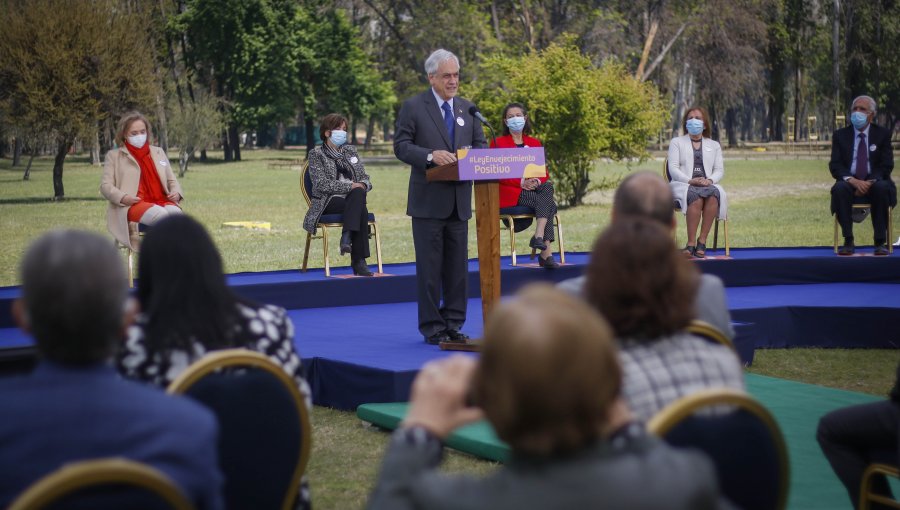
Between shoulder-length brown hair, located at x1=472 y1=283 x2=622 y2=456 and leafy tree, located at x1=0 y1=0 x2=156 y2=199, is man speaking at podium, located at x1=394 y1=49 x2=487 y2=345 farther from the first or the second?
leafy tree, located at x1=0 y1=0 x2=156 y2=199

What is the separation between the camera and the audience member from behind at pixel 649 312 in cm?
234

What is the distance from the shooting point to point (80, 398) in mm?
2006

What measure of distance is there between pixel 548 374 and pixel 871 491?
2332mm

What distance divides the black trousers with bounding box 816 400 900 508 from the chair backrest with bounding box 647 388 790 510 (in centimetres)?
126

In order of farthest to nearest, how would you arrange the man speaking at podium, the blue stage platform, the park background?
the park background, the man speaking at podium, the blue stage platform

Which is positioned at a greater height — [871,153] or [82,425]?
[871,153]

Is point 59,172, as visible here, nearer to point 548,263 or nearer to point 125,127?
point 125,127

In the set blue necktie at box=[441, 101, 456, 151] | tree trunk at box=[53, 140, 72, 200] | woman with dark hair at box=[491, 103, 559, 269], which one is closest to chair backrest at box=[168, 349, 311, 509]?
blue necktie at box=[441, 101, 456, 151]

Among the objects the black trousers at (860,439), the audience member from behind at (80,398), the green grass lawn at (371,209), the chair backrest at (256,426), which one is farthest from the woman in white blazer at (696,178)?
the audience member from behind at (80,398)

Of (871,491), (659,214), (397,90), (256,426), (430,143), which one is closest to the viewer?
(256,426)

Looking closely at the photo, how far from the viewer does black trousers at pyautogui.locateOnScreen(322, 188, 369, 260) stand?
9750 mm

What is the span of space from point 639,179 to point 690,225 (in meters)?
7.22

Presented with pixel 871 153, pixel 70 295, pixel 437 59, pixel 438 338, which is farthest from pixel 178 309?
pixel 871 153

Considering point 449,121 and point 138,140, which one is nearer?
point 449,121
